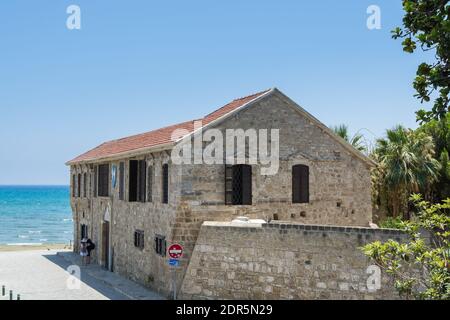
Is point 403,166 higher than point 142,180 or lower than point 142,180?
higher

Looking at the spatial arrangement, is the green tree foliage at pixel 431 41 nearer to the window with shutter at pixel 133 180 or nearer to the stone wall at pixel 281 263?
the stone wall at pixel 281 263

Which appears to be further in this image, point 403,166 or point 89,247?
point 89,247

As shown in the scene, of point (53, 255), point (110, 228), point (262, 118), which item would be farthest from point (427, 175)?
point (53, 255)

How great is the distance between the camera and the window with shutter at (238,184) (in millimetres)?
19172

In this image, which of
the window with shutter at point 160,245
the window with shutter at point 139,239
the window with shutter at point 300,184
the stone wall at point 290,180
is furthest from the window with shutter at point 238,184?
the window with shutter at point 139,239

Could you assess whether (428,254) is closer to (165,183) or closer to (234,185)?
(234,185)

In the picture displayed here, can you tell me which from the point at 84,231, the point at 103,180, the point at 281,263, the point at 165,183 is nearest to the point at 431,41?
the point at 281,263

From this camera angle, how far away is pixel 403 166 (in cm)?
2773

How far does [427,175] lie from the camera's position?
1118 inches

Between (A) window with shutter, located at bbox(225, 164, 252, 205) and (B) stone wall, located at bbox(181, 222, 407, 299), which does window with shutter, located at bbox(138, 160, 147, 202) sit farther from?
(B) stone wall, located at bbox(181, 222, 407, 299)

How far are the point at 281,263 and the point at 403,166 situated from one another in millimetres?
14336

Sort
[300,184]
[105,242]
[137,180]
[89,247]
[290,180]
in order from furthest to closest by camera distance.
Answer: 1. [89,247]
2. [105,242]
3. [137,180]
4. [300,184]
5. [290,180]

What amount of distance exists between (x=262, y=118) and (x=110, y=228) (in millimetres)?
10951
